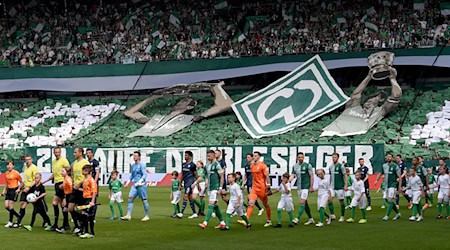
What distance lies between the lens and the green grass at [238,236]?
20141 millimetres

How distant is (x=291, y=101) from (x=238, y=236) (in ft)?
95.8

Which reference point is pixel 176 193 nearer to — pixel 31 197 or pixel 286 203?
pixel 286 203

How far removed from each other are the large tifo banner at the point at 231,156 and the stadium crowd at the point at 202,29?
1055cm

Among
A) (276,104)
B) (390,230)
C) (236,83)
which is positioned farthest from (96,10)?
(390,230)

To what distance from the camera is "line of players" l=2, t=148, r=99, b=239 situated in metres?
21.7

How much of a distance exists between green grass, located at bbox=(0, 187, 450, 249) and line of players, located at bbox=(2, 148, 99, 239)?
0.51 m

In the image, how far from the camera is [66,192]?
75.4 feet

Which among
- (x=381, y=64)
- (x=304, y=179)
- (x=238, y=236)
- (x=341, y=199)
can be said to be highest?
(x=381, y=64)

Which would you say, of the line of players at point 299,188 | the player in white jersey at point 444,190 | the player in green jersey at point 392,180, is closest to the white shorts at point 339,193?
the line of players at point 299,188

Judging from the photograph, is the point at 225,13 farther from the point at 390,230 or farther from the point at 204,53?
the point at 390,230

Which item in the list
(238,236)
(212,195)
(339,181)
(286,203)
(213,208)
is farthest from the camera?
(339,181)

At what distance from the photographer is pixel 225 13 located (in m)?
58.0

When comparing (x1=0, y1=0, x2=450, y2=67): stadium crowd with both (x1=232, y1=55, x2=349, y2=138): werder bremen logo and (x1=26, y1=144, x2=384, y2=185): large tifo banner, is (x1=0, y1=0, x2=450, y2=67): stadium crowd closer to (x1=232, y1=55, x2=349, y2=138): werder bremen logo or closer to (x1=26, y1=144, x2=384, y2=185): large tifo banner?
(x1=232, y1=55, x2=349, y2=138): werder bremen logo

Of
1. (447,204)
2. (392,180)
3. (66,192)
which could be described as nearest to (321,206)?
(392,180)
